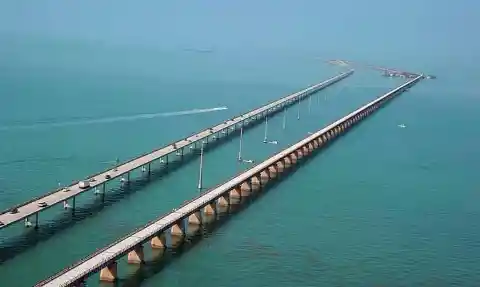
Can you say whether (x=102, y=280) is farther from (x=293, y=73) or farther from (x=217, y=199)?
(x=293, y=73)

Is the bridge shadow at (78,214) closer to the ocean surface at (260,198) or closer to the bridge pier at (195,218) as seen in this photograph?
the ocean surface at (260,198)

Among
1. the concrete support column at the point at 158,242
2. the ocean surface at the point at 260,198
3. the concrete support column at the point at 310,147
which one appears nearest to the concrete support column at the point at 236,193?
the ocean surface at the point at 260,198

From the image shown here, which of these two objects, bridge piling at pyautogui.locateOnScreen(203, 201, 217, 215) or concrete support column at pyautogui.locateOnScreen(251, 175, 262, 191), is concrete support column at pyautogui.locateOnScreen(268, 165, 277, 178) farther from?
bridge piling at pyautogui.locateOnScreen(203, 201, 217, 215)

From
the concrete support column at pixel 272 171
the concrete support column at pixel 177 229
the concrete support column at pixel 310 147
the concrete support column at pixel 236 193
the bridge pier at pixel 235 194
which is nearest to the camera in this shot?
the concrete support column at pixel 177 229

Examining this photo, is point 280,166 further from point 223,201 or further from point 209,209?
point 209,209

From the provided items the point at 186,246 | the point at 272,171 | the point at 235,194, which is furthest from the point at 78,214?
the point at 272,171

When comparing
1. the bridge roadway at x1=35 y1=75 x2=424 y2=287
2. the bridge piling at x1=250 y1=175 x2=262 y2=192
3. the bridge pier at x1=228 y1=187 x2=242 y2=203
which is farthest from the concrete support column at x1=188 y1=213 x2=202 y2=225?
the bridge piling at x1=250 y1=175 x2=262 y2=192

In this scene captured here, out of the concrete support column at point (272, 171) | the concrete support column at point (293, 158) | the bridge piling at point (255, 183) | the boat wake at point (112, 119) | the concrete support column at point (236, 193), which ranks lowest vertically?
the concrete support column at point (236, 193)
